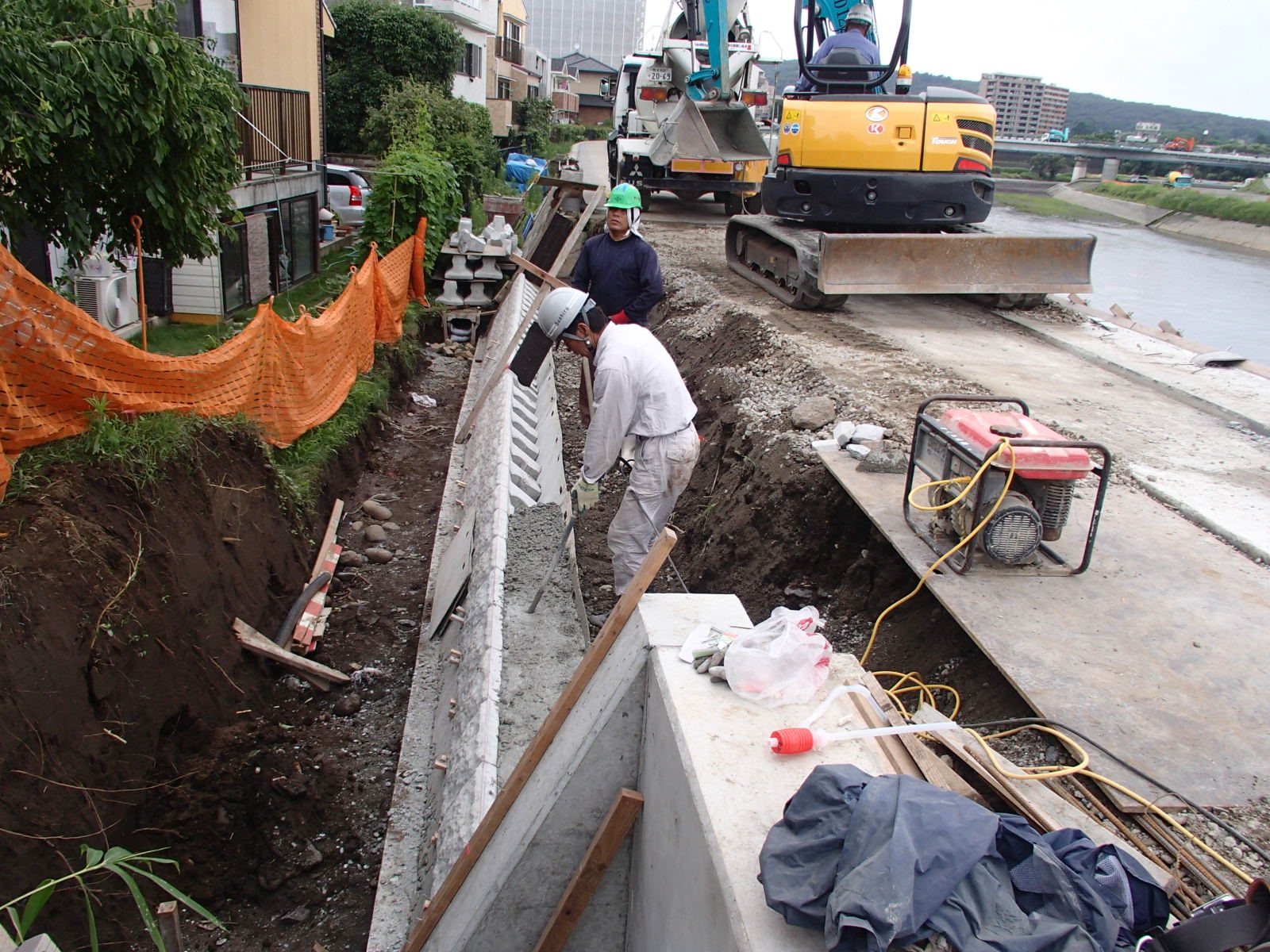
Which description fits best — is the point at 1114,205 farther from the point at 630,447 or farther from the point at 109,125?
the point at 109,125

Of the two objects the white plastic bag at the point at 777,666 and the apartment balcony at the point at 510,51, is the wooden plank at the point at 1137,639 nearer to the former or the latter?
the white plastic bag at the point at 777,666

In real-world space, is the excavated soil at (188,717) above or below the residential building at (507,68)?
below

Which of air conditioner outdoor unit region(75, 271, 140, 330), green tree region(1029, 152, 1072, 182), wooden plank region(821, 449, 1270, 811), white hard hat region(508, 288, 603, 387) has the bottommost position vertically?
wooden plank region(821, 449, 1270, 811)

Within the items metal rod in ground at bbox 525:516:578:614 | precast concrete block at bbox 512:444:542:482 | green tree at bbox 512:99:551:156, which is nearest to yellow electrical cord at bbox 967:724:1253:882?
metal rod in ground at bbox 525:516:578:614

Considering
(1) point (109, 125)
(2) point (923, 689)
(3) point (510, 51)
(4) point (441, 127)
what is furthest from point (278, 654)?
(3) point (510, 51)

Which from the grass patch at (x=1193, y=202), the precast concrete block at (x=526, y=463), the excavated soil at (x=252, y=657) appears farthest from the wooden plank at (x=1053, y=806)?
the grass patch at (x=1193, y=202)

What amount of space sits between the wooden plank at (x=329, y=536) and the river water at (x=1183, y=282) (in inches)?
308

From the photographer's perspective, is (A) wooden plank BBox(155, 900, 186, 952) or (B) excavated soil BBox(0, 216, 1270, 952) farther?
(B) excavated soil BBox(0, 216, 1270, 952)

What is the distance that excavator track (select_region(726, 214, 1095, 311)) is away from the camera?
956 centimetres

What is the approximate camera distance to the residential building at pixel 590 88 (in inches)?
3167

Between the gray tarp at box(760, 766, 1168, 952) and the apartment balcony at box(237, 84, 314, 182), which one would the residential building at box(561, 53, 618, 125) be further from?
the gray tarp at box(760, 766, 1168, 952)

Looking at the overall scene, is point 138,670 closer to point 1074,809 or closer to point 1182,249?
point 1074,809

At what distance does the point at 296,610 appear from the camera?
5941 mm

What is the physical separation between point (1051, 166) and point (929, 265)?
42333 millimetres
